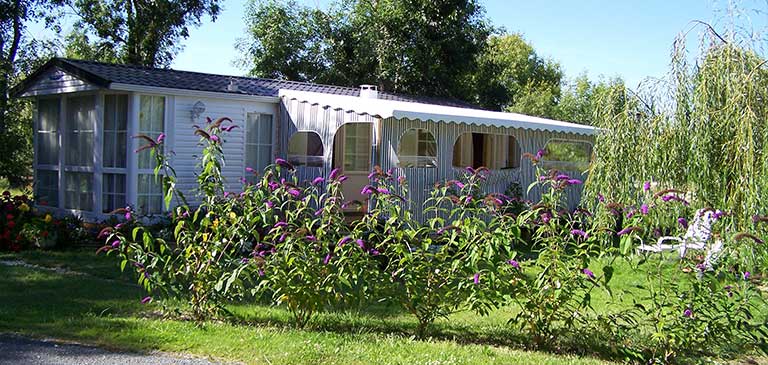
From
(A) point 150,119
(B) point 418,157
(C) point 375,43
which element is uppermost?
(C) point 375,43

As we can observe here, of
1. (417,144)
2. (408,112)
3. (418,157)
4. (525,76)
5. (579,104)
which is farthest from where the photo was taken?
(525,76)

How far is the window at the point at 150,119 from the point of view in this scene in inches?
518

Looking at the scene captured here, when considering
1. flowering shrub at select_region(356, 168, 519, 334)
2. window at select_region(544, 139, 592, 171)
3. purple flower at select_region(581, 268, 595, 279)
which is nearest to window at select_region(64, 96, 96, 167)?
flowering shrub at select_region(356, 168, 519, 334)

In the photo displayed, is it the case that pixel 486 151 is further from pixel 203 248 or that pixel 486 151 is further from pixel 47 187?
pixel 203 248

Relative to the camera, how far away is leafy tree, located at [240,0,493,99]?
80.9ft

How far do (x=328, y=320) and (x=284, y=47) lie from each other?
23623 mm

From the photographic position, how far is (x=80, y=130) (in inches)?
558

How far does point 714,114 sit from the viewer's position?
24.8 ft

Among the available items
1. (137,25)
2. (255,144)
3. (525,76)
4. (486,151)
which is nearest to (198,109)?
(255,144)

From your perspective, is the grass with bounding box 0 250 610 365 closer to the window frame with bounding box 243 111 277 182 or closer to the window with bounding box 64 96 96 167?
the window with bounding box 64 96 96 167

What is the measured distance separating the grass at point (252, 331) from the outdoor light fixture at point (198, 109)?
5.49 m

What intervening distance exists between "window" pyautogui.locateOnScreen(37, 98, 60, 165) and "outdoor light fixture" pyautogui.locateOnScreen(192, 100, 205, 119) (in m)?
3.28

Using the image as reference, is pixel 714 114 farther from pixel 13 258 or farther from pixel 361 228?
pixel 13 258

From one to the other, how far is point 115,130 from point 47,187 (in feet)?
9.47
